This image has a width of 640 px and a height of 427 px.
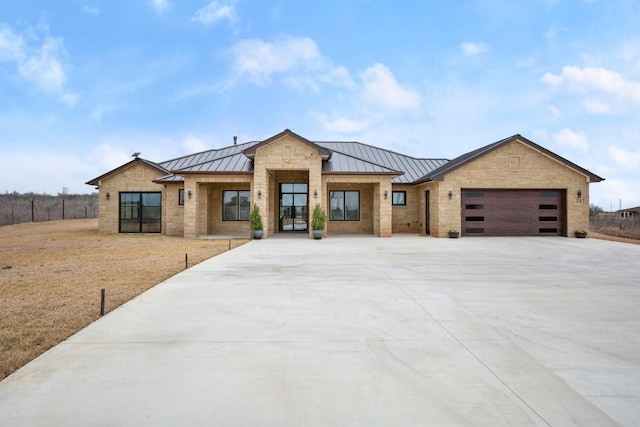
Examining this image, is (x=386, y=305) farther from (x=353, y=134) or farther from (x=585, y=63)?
(x=353, y=134)

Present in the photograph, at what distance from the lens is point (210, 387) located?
9.32ft

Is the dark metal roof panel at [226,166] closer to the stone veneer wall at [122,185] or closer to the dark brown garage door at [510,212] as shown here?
the stone veneer wall at [122,185]

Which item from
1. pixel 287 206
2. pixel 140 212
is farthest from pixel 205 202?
pixel 140 212

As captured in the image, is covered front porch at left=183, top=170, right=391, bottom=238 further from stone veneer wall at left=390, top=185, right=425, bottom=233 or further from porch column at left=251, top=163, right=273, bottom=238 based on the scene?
stone veneer wall at left=390, top=185, right=425, bottom=233

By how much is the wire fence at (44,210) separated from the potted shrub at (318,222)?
28.0 m

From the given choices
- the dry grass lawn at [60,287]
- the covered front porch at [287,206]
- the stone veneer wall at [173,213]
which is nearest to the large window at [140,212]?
the stone veneer wall at [173,213]

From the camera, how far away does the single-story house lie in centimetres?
1759

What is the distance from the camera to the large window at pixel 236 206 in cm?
2039

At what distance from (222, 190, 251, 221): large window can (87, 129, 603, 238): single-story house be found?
0.20 feet

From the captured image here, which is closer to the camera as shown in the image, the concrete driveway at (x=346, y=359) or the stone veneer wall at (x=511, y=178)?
the concrete driveway at (x=346, y=359)

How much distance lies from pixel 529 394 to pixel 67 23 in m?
22.9

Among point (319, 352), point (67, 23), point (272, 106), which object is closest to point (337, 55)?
point (272, 106)

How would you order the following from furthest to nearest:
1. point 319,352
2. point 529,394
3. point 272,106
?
point 272,106 → point 319,352 → point 529,394

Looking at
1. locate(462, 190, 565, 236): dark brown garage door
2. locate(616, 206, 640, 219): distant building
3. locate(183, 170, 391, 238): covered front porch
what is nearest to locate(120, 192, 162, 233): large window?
locate(183, 170, 391, 238): covered front porch
